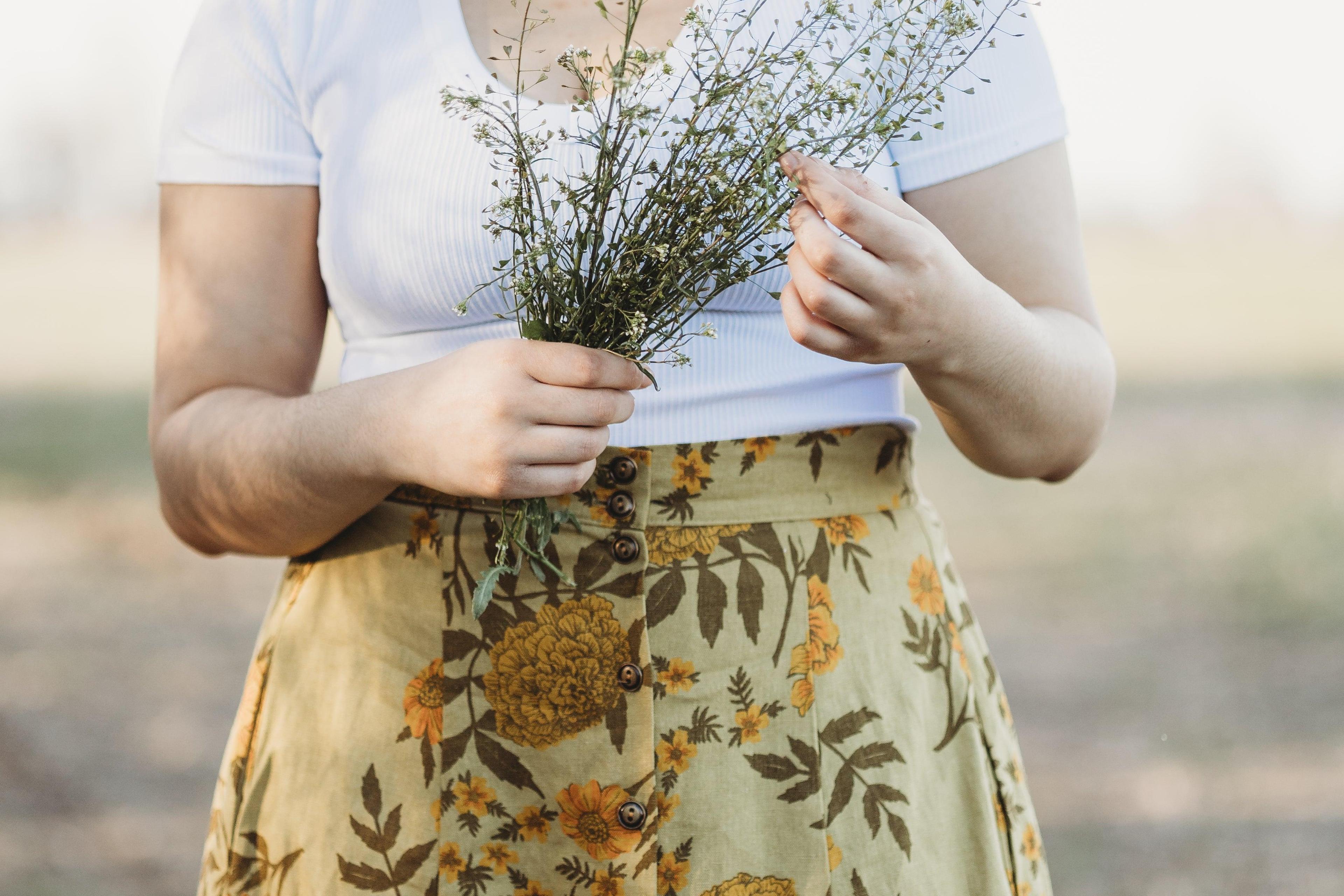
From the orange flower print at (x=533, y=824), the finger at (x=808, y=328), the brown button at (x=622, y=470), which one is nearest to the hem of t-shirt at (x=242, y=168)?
the brown button at (x=622, y=470)

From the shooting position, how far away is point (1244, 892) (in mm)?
3643

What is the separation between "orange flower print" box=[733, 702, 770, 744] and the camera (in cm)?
114

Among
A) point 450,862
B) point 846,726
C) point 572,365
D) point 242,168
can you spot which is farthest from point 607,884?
point 242,168

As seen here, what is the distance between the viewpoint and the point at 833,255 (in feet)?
2.89

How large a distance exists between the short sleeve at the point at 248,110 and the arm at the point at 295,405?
0.9 inches

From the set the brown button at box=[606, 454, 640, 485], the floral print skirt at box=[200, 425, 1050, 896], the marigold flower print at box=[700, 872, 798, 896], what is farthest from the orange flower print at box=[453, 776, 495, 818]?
the brown button at box=[606, 454, 640, 485]

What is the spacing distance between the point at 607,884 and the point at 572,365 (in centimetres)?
52

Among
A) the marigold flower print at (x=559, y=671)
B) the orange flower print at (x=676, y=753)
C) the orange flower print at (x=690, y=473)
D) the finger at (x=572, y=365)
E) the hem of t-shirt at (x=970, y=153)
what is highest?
the hem of t-shirt at (x=970, y=153)

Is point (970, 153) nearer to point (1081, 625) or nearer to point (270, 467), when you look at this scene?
point (270, 467)

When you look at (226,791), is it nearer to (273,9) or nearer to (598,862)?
(598,862)

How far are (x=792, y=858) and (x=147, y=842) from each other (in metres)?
3.43

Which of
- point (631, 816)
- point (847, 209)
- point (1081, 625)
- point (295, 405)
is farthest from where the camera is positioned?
point (1081, 625)

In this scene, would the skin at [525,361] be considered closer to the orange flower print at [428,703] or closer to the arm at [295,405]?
the arm at [295,405]

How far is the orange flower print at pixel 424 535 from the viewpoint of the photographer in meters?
1.19
